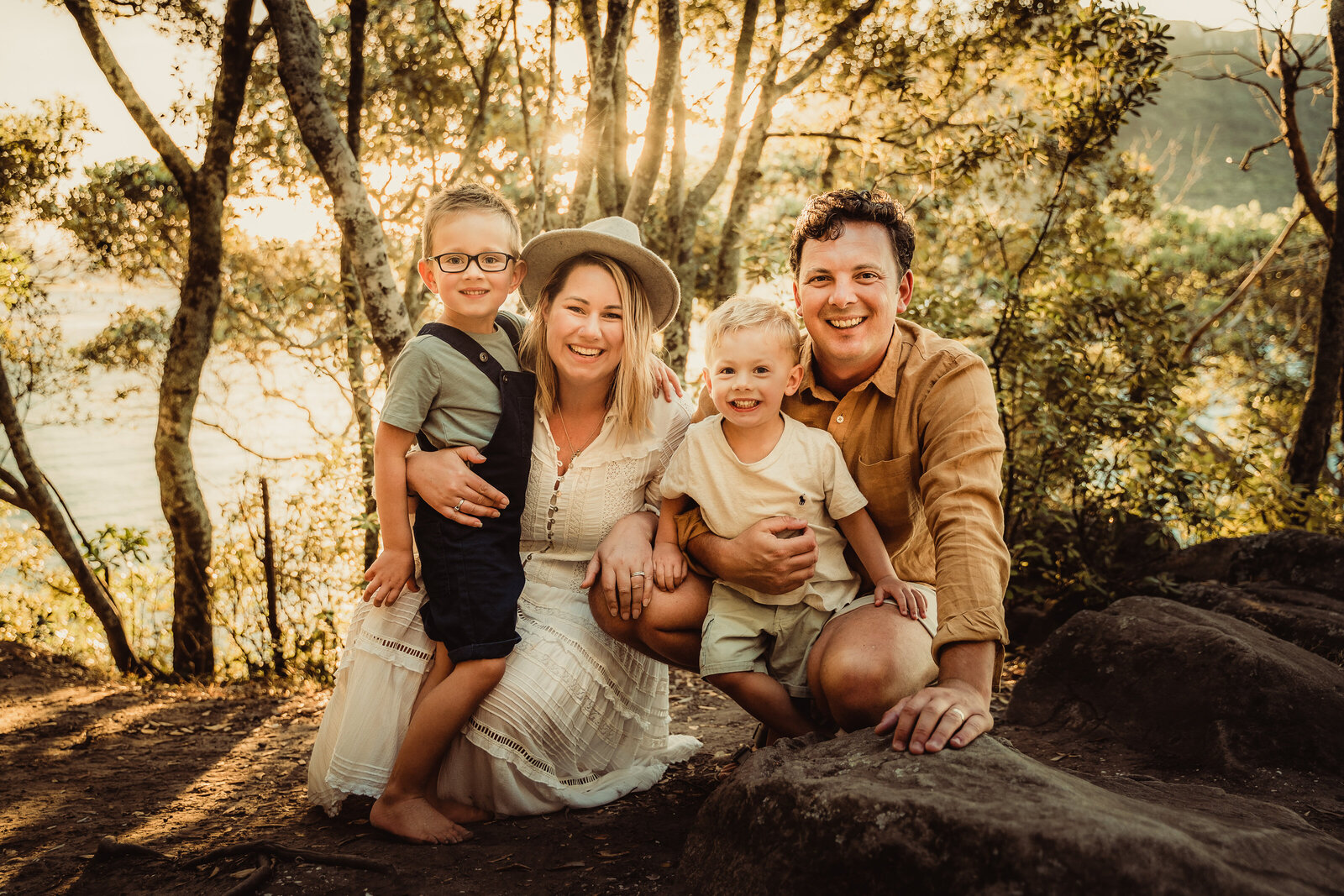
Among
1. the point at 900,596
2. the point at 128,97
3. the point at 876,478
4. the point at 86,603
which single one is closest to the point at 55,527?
the point at 86,603

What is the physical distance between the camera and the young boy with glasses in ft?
8.82

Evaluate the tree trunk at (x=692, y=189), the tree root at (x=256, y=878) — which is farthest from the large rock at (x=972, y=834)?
the tree trunk at (x=692, y=189)

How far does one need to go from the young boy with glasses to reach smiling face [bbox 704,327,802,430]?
2.35 feet

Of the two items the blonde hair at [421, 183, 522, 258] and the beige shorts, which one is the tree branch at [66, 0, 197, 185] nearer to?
the blonde hair at [421, 183, 522, 258]

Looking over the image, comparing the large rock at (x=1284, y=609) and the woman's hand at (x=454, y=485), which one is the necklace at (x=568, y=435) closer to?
the woman's hand at (x=454, y=485)

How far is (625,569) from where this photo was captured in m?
2.81

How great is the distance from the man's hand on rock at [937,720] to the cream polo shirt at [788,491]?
0.70m

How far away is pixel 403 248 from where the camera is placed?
38.9ft

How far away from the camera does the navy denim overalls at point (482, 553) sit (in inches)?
107

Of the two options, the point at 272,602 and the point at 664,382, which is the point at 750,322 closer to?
the point at 664,382

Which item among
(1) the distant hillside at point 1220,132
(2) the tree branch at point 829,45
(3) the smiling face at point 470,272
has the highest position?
(1) the distant hillside at point 1220,132

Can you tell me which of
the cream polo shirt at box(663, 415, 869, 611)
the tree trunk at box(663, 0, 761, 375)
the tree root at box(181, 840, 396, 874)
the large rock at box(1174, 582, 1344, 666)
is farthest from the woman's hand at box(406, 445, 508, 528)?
the tree trunk at box(663, 0, 761, 375)

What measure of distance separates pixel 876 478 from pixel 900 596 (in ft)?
1.44

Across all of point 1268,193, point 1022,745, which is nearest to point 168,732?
point 1022,745
